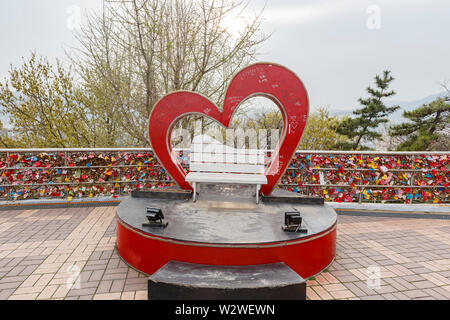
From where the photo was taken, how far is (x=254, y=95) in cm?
450

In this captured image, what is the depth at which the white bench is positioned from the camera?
15.4ft

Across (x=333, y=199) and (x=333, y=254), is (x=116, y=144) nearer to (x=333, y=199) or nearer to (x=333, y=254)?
(x=333, y=199)

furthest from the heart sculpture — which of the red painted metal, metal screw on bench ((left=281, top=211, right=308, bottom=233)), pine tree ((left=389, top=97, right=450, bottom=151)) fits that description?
pine tree ((left=389, top=97, right=450, bottom=151))

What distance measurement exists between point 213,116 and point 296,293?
2885 millimetres

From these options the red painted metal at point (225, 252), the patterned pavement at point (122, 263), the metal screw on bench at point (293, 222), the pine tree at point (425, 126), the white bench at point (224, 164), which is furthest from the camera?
the pine tree at point (425, 126)

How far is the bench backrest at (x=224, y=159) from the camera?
498cm

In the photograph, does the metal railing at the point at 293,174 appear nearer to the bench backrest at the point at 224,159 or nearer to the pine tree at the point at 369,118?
the bench backrest at the point at 224,159

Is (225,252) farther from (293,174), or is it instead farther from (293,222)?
(293,174)

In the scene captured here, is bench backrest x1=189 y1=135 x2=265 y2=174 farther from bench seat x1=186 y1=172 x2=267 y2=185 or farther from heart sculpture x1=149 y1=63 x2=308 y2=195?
heart sculpture x1=149 y1=63 x2=308 y2=195

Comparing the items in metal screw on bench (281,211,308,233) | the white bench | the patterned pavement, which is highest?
the white bench

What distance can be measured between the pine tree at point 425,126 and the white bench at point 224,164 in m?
14.9

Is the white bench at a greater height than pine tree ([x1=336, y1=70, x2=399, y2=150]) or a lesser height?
lesser

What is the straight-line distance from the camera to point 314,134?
62.1 ft

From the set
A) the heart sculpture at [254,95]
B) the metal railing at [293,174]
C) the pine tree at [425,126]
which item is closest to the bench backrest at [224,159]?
the heart sculpture at [254,95]
